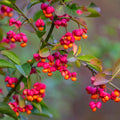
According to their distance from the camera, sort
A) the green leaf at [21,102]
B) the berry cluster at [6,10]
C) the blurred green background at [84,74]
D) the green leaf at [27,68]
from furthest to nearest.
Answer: the blurred green background at [84,74]
the berry cluster at [6,10]
the green leaf at [21,102]
the green leaf at [27,68]

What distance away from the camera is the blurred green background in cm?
285

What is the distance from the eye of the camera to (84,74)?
5301 millimetres

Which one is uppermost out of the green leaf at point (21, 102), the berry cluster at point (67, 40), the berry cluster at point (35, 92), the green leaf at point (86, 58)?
the berry cluster at point (67, 40)

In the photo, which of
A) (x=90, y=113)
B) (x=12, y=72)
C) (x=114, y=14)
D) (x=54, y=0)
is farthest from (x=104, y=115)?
(x=54, y=0)

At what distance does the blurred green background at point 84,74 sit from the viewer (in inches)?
112

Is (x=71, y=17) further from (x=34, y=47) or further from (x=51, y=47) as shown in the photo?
(x=34, y=47)

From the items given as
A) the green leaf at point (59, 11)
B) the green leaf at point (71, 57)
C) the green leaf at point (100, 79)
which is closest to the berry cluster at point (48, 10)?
the green leaf at point (59, 11)

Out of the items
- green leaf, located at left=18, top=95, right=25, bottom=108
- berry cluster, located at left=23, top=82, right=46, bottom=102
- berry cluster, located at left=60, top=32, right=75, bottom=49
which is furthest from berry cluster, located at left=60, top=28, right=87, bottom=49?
green leaf, located at left=18, top=95, right=25, bottom=108

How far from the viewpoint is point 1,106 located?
101cm

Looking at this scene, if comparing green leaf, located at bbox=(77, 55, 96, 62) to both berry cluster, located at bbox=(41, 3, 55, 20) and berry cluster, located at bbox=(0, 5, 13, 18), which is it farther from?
berry cluster, located at bbox=(0, 5, 13, 18)

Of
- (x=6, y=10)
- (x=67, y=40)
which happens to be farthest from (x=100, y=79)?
(x=6, y=10)

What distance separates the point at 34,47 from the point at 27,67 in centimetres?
221

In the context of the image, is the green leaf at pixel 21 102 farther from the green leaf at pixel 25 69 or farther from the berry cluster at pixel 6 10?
the berry cluster at pixel 6 10

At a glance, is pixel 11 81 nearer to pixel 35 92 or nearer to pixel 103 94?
pixel 35 92
